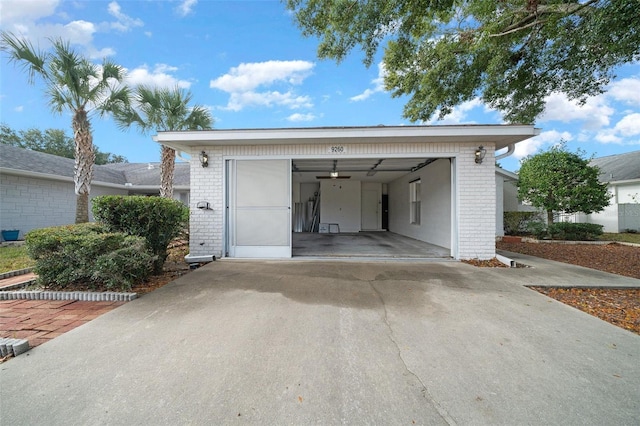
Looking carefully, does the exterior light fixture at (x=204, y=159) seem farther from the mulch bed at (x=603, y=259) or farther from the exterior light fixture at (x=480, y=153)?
the mulch bed at (x=603, y=259)

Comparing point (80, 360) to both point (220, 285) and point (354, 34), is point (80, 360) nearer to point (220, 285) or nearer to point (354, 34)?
point (220, 285)

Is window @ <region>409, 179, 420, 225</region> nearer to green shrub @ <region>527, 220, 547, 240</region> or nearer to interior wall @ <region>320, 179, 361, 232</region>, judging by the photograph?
interior wall @ <region>320, 179, 361, 232</region>

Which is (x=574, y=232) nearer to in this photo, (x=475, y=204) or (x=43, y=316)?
(x=475, y=204)

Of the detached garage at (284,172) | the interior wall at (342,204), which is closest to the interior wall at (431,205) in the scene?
the detached garage at (284,172)

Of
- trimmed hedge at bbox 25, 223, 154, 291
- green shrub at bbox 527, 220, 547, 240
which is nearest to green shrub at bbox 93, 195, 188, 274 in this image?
trimmed hedge at bbox 25, 223, 154, 291

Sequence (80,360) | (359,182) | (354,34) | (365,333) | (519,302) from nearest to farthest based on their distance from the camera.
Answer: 1. (80,360)
2. (365,333)
3. (519,302)
4. (354,34)
5. (359,182)

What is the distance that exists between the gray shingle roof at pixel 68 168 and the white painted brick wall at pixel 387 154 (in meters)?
7.65

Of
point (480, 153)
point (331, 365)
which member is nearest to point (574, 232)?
point (480, 153)

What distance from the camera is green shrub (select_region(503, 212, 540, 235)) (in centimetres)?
1141

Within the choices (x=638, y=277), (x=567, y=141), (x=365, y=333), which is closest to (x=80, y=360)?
(x=365, y=333)

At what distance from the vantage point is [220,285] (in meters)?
4.17

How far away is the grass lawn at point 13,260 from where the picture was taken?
17.3ft

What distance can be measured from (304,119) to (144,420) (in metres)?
14.0

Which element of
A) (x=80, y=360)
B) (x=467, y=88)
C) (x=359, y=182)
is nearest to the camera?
(x=80, y=360)
